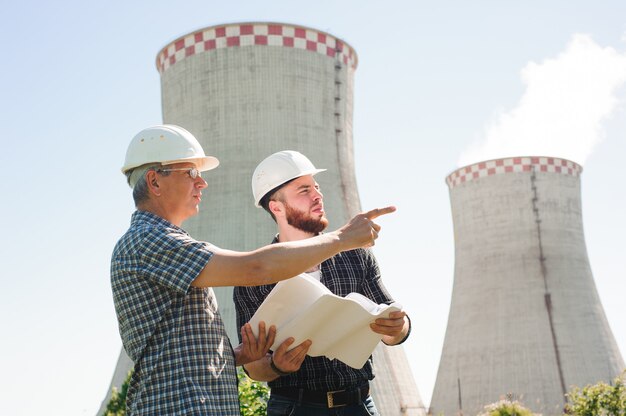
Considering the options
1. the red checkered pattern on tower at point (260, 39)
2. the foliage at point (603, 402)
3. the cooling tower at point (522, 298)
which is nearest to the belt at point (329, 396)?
the foliage at point (603, 402)

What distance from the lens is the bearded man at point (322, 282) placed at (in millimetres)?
2314

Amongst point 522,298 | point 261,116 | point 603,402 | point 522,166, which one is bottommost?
point 603,402

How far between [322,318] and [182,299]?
0.39 metres

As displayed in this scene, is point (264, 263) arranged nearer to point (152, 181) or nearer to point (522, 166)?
point (152, 181)

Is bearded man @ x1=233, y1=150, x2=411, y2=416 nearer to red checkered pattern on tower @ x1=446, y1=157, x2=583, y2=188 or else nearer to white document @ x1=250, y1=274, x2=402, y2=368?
white document @ x1=250, y1=274, x2=402, y2=368

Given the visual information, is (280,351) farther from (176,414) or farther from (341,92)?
(341,92)

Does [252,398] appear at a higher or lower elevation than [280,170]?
lower

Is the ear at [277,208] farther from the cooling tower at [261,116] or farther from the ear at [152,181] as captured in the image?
the cooling tower at [261,116]

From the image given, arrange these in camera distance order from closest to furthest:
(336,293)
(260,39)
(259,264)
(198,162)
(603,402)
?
1. (259,264)
2. (198,162)
3. (336,293)
4. (603,402)
5. (260,39)

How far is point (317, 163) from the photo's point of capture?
962cm

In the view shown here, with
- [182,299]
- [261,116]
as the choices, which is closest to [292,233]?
[182,299]

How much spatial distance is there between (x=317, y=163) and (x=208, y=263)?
7.77 m

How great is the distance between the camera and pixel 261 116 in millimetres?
9836

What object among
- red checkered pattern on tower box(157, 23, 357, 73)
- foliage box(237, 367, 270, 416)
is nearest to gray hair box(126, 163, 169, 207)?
foliage box(237, 367, 270, 416)
